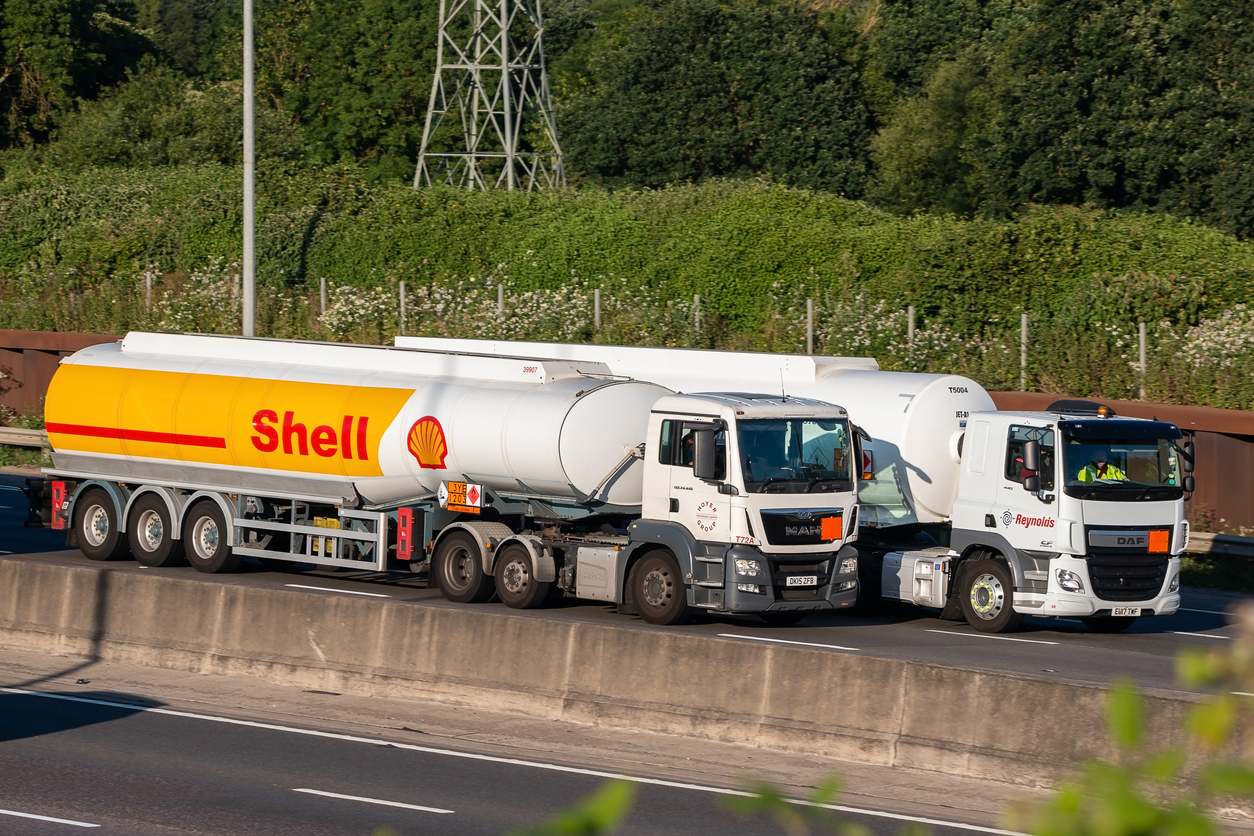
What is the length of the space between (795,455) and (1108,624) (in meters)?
4.53

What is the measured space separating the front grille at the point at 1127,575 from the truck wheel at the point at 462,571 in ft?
21.5

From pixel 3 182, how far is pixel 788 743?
45.1m

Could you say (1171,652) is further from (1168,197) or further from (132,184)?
(132,184)

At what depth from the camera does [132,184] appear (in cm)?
5041

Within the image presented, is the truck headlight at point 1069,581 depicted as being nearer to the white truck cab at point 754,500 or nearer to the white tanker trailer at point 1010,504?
the white tanker trailer at point 1010,504

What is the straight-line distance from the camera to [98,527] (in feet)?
72.3

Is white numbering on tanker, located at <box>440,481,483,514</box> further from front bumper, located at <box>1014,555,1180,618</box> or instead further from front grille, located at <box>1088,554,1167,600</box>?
front grille, located at <box>1088,554,1167,600</box>

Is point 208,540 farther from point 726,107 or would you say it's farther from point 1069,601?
point 726,107

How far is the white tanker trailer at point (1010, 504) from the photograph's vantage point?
17.2 metres

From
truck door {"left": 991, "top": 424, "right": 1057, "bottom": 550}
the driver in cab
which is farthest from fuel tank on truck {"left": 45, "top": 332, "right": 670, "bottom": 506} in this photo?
the driver in cab

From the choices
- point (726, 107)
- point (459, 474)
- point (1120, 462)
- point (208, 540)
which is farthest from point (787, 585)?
point (726, 107)

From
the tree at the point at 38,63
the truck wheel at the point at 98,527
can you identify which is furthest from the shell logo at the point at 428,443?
the tree at the point at 38,63

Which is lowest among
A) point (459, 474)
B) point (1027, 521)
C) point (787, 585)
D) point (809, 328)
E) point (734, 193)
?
point (787, 585)

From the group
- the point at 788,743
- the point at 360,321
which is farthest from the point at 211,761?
the point at 360,321
